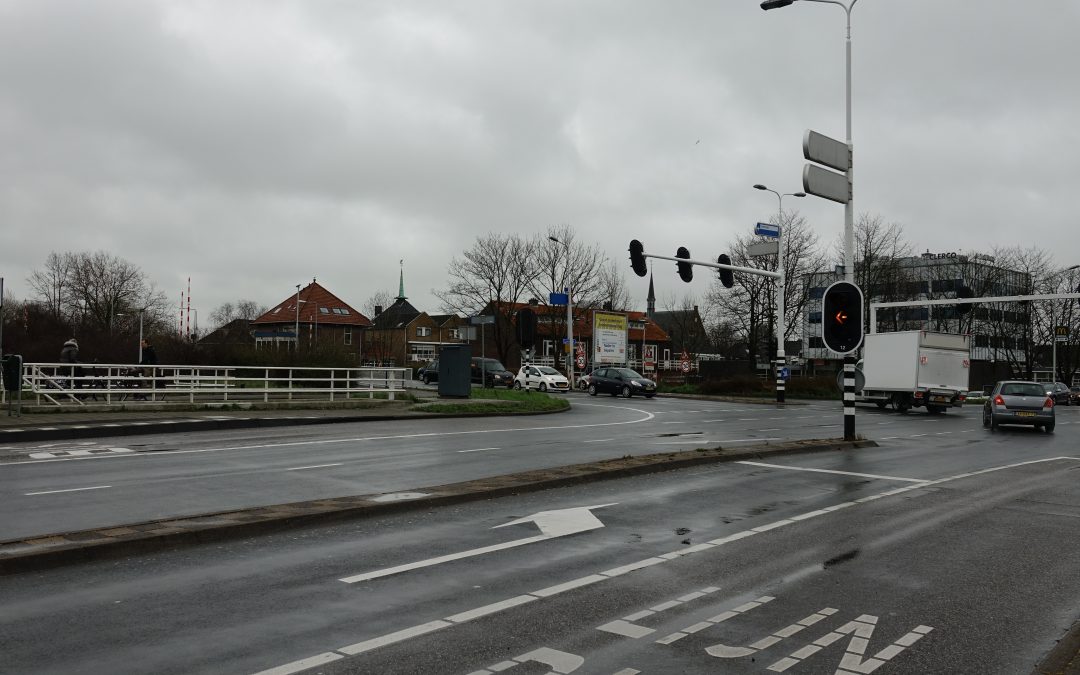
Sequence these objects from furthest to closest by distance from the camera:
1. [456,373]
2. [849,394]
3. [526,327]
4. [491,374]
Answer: [491,374], [456,373], [526,327], [849,394]

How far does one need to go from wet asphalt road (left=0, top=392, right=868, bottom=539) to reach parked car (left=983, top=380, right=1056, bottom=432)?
5.78 m

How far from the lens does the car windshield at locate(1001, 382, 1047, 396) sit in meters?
25.3

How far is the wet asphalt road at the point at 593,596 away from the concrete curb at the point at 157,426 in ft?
36.7

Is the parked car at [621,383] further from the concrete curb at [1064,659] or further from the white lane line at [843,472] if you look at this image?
the concrete curb at [1064,659]

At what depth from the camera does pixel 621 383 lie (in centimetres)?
4509

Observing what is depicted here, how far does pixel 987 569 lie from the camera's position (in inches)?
269

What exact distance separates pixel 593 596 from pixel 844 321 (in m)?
12.2

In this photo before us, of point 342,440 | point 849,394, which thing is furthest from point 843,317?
point 342,440

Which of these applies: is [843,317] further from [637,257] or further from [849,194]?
[637,257]

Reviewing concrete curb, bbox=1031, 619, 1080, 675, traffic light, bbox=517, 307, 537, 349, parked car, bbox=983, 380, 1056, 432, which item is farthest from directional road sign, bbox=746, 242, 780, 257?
concrete curb, bbox=1031, 619, 1080, 675

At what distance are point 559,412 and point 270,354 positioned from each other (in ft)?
47.3

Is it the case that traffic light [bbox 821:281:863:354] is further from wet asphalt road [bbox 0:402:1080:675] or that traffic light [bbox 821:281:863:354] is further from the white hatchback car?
the white hatchback car

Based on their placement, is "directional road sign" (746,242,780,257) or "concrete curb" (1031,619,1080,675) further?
"directional road sign" (746,242,780,257)

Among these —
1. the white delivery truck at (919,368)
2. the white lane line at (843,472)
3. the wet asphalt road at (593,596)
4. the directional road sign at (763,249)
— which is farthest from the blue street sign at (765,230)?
the wet asphalt road at (593,596)
